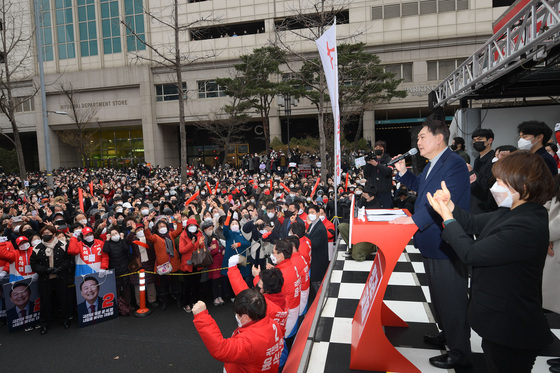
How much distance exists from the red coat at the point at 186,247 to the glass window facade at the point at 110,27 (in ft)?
111

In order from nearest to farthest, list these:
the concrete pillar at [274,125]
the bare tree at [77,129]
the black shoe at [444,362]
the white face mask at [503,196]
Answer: the white face mask at [503,196] < the black shoe at [444,362] < the concrete pillar at [274,125] < the bare tree at [77,129]

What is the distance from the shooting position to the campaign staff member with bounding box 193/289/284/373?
2393 mm

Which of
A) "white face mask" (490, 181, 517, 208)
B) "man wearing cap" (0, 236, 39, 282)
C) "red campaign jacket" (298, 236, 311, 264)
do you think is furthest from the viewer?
"man wearing cap" (0, 236, 39, 282)

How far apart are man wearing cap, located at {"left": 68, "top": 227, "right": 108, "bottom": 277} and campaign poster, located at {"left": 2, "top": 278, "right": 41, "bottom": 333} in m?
0.67

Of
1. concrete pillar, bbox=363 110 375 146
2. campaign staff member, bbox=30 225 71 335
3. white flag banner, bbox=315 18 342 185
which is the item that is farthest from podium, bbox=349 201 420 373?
concrete pillar, bbox=363 110 375 146

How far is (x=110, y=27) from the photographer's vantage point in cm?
3353

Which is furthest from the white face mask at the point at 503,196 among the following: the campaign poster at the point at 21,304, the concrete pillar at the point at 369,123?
the concrete pillar at the point at 369,123

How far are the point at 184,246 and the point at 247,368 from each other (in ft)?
11.7


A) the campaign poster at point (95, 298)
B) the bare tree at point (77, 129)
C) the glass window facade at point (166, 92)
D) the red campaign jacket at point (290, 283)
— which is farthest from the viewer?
the glass window facade at point (166, 92)

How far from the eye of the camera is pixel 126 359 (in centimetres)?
450

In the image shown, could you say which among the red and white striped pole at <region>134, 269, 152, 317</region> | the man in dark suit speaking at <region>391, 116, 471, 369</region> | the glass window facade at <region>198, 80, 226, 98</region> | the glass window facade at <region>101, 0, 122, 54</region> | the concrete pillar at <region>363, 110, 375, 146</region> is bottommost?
the red and white striped pole at <region>134, 269, 152, 317</region>

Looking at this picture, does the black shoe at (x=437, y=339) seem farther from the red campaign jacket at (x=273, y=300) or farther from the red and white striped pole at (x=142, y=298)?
the red and white striped pole at (x=142, y=298)

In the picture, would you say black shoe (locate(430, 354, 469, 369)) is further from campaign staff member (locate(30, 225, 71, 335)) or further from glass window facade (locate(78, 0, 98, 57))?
glass window facade (locate(78, 0, 98, 57))

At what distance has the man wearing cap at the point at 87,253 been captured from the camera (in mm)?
5637
